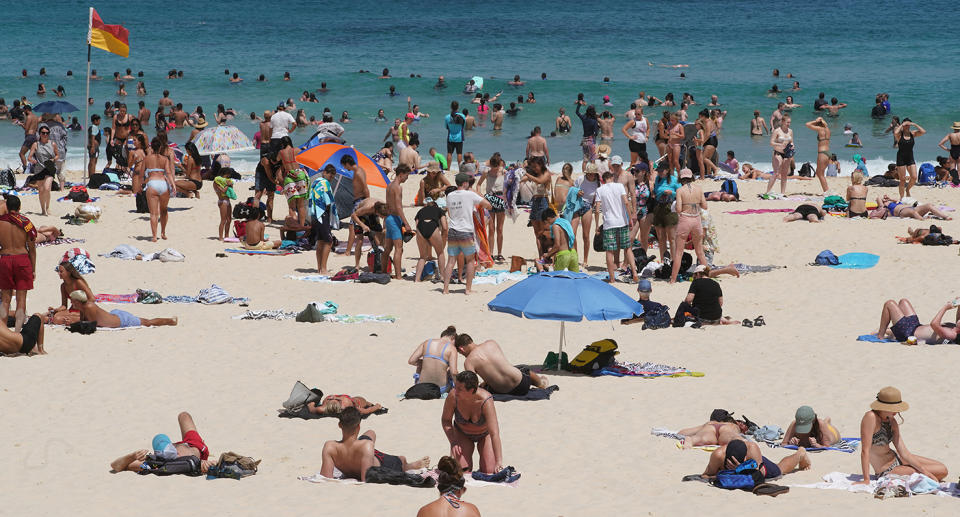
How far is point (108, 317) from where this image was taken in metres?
11.6

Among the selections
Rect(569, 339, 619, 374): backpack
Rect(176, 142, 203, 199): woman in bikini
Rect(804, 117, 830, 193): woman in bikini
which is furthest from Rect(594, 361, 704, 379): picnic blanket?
Rect(176, 142, 203, 199): woman in bikini

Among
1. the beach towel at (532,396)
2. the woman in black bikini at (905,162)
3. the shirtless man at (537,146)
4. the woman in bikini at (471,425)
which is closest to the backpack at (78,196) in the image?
the shirtless man at (537,146)

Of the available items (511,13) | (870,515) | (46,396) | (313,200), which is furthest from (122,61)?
(870,515)

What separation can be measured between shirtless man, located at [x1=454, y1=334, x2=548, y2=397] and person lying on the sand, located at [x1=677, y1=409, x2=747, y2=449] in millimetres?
1434

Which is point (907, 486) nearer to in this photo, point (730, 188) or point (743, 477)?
point (743, 477)

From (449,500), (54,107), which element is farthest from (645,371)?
(54,107)

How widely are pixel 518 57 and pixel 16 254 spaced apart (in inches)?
1575

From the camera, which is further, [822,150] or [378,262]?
[822,150]

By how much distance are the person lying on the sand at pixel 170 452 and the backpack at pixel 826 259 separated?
9456 mm

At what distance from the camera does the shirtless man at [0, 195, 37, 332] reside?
35.3 ft

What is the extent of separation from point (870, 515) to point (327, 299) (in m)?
7.79

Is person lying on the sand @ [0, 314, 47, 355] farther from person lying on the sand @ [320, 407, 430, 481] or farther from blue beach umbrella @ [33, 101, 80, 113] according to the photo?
blue beach umbrella @ [33, 101, 80, 113]

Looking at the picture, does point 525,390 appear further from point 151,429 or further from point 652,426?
point 151,429

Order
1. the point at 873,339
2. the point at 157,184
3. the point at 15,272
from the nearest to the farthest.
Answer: the point at 15,272 → the point at 873,339 → the point at 157,184
